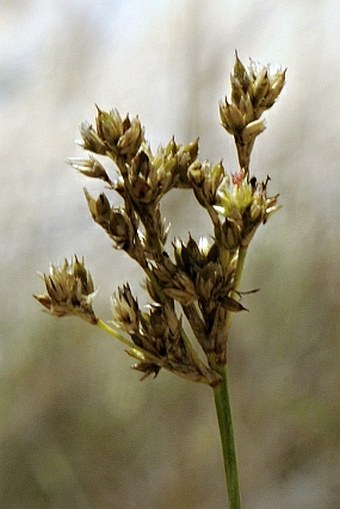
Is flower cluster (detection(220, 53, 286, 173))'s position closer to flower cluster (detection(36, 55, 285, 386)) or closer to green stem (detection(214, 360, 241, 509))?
flower cluster (detection(36, 55, 285, 386))

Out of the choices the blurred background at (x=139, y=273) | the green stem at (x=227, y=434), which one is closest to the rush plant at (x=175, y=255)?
the green stem at (x=227, y=434)

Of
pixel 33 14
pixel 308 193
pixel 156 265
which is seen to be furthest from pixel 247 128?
pixel 33 14

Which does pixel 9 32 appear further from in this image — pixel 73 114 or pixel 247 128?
pixel 247 128

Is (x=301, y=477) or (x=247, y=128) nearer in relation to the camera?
(x=247, y=128)

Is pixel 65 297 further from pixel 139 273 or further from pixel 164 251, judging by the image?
pixel 139 273

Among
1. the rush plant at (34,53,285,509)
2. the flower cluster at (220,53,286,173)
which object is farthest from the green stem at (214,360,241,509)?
the flower cluster at (220,53,286,173)

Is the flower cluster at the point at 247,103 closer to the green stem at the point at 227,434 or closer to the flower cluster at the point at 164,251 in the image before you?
the flower cluster at the point at 164,251

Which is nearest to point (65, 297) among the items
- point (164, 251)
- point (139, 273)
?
point (164, 251)
